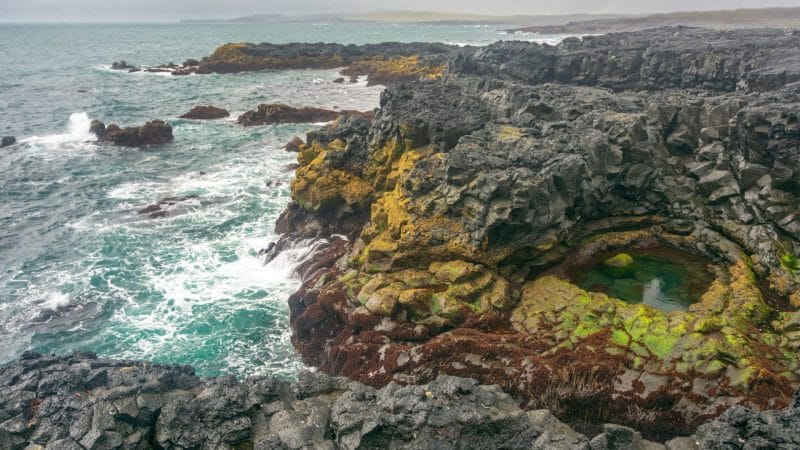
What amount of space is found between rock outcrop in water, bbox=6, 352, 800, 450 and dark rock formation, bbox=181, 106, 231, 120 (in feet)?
162

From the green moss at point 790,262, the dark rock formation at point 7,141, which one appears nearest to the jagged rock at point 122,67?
the dark rock formation at point 7,141

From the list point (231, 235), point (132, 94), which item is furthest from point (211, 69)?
point (231, 235)

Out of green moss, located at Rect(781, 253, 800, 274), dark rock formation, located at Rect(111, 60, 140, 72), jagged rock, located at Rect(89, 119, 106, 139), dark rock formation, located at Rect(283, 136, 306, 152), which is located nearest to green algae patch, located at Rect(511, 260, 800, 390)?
green moss, located at Rect(781, 253, 800, 274)

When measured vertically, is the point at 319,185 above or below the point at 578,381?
above

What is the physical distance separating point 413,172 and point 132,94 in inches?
2541

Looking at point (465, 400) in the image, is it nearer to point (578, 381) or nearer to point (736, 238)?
point (578, 381)

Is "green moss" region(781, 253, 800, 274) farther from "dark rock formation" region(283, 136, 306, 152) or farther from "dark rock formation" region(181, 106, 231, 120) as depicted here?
"dark rock formation" region(181, 106, 231, 120)

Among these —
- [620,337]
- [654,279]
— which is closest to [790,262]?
[654,279]

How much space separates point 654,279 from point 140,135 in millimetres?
46200

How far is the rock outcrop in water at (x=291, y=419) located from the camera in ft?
40.6

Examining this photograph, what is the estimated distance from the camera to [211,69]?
97375 millimetres

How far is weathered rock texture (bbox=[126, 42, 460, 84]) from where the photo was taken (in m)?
90.2

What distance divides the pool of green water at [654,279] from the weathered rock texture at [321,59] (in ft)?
218

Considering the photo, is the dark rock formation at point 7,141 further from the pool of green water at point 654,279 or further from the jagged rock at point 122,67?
the jagged rock at point 122,67
